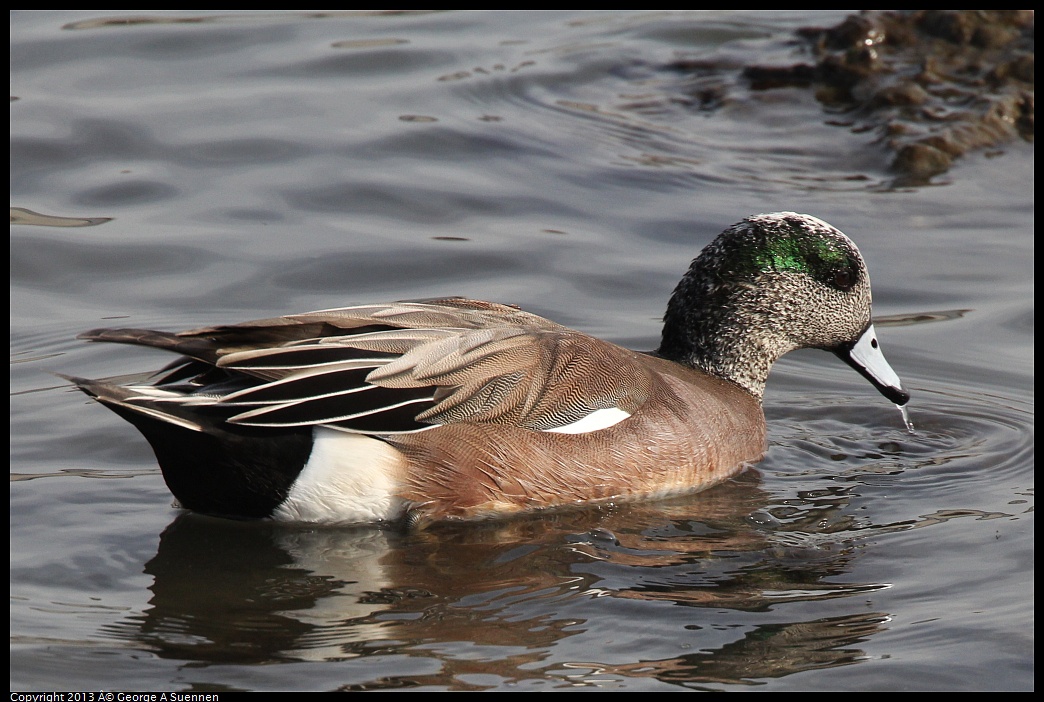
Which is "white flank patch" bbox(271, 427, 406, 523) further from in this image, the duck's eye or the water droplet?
the water droplet

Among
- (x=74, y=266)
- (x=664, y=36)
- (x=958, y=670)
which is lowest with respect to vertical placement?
(x=958, y=670)

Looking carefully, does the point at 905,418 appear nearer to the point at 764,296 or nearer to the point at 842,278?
the point at 842,278

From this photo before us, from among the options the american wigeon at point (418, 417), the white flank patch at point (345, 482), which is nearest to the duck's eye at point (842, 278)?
the american wigeon at point (418, 417)

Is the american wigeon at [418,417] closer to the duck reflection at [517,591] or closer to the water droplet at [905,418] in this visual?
the duck reflection at [517,591]

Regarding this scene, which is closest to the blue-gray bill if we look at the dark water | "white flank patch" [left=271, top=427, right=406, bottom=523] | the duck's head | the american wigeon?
the duck's head

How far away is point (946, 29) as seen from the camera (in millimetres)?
10414

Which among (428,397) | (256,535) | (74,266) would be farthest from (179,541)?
(74,266)

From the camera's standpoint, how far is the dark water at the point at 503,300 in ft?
13.5

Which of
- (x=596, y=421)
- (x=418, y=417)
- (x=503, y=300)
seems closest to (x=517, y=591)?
(x=418, y=417)

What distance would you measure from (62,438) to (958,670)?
3.48 m

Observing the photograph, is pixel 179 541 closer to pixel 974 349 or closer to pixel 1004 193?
pixel 974 349

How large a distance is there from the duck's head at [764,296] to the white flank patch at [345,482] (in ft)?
5.41

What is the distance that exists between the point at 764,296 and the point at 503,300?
1680mm

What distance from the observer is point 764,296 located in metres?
5.89
